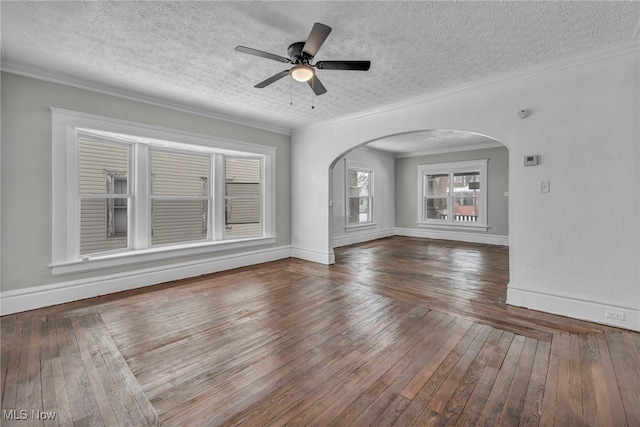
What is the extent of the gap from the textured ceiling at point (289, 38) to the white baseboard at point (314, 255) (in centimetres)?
302

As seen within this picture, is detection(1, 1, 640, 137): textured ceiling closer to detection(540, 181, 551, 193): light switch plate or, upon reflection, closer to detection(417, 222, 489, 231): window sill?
detection(540, 181, 551, 193): light switch plate

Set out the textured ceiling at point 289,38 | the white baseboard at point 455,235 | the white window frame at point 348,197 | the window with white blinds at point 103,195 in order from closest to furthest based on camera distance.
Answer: the textured ceiling at point 289,38 < the window with white blinds at point 103,195 < the white baseboard at point 455,235 < the white window frame at point 348,197

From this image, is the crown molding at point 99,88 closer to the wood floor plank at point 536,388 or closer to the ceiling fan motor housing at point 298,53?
the ceiling fan motor housing at point 298,53

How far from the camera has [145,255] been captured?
4.13 metres

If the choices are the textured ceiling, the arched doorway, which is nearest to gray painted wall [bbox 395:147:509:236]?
the arched doorway

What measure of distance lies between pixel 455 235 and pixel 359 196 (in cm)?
304

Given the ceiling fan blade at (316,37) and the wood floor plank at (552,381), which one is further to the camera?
the ceiling fan blade at (316,37)

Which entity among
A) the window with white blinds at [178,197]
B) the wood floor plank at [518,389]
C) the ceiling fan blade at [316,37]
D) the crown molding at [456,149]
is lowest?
the wood floor plank at [518,389]

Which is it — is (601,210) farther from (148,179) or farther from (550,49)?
(148,179)

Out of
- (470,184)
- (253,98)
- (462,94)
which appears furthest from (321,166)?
(470,184)

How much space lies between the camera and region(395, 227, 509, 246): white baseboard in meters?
7.67

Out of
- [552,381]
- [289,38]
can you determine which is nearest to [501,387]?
[552,381]

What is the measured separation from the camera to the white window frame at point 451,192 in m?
7.84

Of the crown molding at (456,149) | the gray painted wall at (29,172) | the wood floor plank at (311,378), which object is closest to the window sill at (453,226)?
the crown molding at (456,149)
